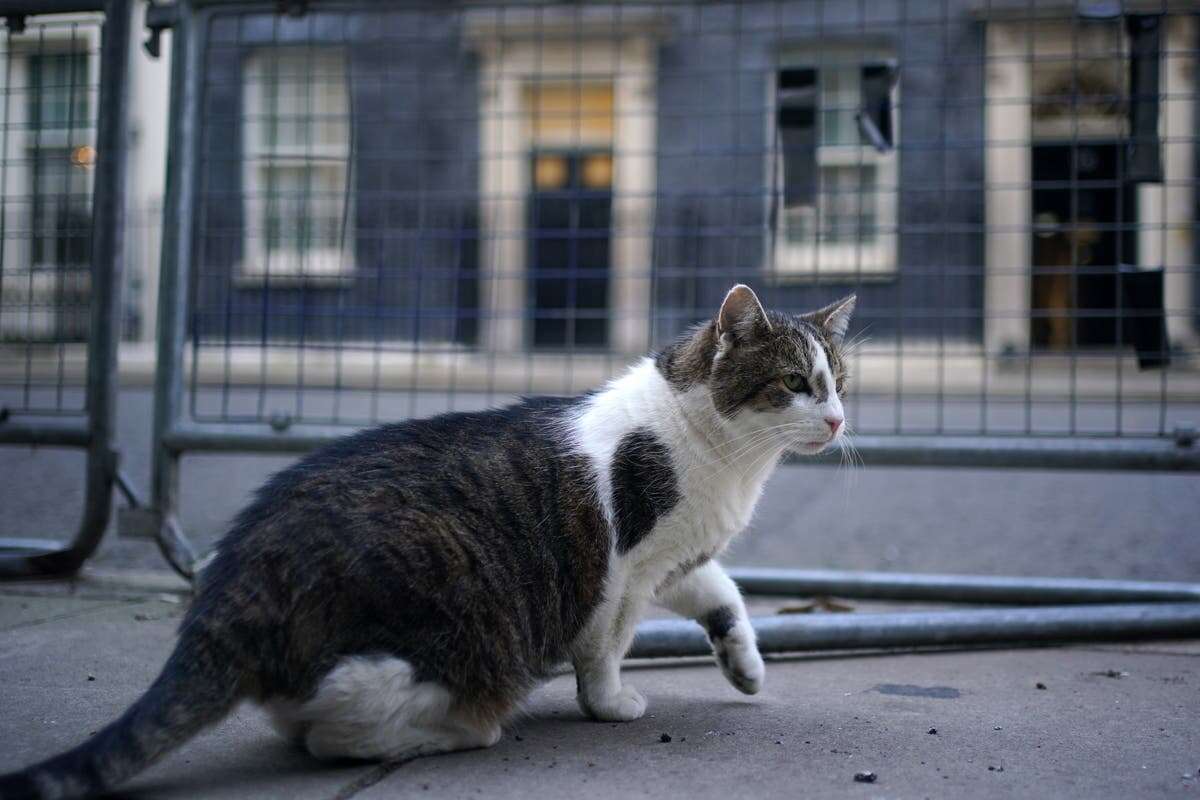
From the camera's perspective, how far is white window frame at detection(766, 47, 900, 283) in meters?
3.29

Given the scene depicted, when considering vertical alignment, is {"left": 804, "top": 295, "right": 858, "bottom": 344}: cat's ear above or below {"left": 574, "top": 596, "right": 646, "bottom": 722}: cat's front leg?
above

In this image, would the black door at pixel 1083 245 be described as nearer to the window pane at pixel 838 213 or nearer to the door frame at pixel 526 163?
the window pane at pixel 838 213

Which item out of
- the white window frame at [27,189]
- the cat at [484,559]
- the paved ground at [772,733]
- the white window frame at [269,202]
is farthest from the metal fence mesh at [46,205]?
the cat at [484,559]

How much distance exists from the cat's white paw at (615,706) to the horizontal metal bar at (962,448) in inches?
41.8

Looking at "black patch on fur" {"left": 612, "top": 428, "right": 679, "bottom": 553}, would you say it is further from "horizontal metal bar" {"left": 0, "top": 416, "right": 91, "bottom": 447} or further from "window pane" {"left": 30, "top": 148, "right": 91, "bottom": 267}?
"window pane" {"left": 30, "top": 148, "right": 91, "bottom": 267}

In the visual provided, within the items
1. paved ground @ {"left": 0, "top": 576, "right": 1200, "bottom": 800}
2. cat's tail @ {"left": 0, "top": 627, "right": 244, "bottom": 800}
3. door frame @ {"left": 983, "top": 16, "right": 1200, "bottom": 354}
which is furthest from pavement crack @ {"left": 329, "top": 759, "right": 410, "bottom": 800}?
door frame @ {"left": 983, "top": 16, "right": 1200, "bottom": 354}

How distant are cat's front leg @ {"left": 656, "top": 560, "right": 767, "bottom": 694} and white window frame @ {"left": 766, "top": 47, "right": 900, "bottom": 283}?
4.51ft

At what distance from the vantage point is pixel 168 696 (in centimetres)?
161

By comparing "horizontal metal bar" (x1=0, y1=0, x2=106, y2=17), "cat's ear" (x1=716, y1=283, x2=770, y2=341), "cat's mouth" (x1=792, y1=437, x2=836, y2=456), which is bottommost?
"cat's mouth" (x1=792, y1=437, x2=836, y2=456)

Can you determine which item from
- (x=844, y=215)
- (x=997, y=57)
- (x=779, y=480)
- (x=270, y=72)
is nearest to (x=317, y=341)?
(x=270, y=72)

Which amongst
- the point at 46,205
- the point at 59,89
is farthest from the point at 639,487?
the point at 46,205

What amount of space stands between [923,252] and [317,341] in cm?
189

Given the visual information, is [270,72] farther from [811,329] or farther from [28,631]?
[811,329]

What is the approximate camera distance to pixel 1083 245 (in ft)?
11.4
